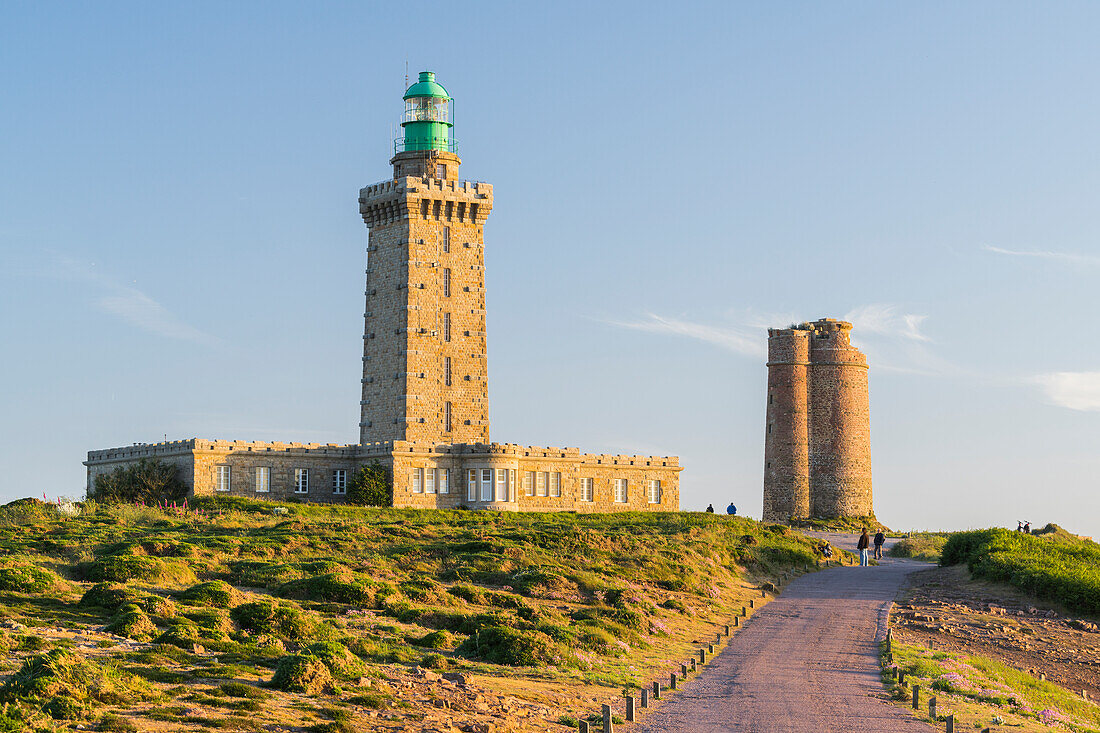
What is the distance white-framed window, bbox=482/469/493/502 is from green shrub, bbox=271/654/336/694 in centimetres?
4525

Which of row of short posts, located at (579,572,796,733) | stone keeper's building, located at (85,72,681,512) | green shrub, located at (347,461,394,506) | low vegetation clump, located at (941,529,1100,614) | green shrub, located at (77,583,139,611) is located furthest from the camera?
stone keeper's building, located at (85,72,681,512)

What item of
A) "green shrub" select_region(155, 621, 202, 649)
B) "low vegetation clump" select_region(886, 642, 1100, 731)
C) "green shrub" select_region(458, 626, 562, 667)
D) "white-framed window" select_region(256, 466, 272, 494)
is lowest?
"low vegetation clump" select_region(886, 642, 1100, 731)

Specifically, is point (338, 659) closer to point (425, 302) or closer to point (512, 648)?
point (512, 648)

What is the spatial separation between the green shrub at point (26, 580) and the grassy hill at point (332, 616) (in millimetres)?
51

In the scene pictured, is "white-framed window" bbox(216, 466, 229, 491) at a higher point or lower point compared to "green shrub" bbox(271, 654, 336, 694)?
higher

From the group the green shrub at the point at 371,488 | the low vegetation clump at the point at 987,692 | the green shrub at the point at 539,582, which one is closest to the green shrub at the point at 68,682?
the low vegetation clump at the point at 987,692

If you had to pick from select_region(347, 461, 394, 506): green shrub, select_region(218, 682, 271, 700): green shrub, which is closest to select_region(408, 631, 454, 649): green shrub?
select_region(218, 682, 271, 700): green shrub

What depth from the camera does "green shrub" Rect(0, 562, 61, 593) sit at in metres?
28.6

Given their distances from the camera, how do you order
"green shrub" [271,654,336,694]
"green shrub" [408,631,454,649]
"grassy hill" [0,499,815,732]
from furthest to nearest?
"green shrub" [408,631,454,649] < "green shrub" [271,654,336,694] < "grassy hill" [0,499,815,732]

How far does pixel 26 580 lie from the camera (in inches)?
1136

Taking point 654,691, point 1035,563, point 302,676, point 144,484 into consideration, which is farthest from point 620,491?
point 302,676

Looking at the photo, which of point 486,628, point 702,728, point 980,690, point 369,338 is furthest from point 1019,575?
point 369,338

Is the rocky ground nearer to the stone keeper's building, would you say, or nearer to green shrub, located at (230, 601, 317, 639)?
green shrub, located at (230, 601, 317, 639)

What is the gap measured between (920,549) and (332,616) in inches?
1660
